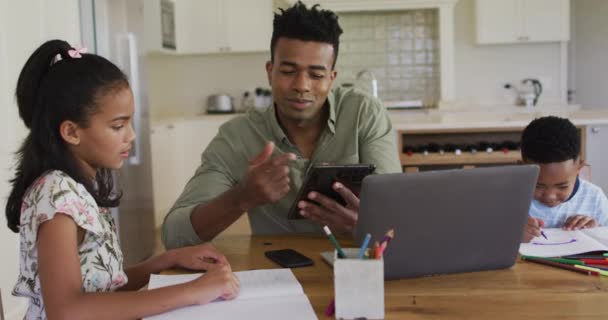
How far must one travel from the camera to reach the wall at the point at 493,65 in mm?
5727

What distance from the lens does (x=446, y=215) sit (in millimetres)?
1128

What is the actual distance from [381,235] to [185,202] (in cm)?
70

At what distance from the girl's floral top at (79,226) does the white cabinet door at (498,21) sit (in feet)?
15.6

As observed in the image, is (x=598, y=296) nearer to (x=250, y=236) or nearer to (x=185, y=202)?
(x=250, y=236)

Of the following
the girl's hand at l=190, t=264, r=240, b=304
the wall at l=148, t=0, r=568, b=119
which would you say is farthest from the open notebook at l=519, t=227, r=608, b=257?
the wall at l=148, t=0, r=568, b=119

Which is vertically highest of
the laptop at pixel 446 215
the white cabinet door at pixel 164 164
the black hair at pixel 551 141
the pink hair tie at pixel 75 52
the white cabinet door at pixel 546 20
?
the white cabinet door at pixel 546 20

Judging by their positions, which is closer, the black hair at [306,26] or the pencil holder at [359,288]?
the pencil holder at [359,288]

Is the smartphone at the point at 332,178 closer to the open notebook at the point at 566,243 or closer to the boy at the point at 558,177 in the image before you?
the open notebook at the point at 566,243

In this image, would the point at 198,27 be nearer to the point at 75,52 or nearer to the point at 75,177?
the point at 75,52

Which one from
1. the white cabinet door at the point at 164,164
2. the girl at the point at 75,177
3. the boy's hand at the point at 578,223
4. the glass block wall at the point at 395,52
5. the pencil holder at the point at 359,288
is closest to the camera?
the pencil holder at the point at 359,288

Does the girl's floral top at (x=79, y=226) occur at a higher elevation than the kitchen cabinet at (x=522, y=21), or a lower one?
lower

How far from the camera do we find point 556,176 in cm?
171

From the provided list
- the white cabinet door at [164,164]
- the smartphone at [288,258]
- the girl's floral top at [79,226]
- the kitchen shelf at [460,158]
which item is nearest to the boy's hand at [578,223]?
the smartphone at [288,258]

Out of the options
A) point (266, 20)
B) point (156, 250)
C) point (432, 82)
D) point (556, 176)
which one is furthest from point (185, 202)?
point (432, 82)
